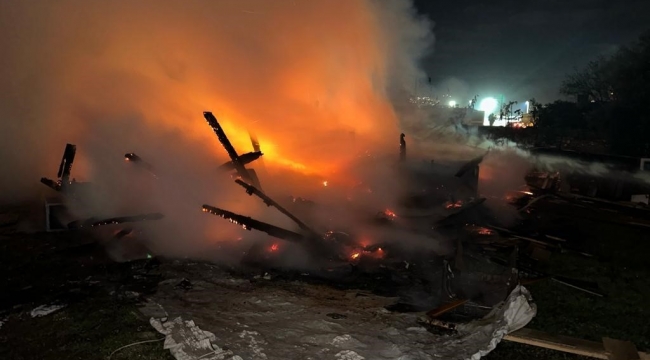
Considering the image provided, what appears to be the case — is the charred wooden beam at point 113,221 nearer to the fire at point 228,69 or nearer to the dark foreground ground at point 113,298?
the dark foreground ground at point 113,298

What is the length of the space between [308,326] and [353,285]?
1.66 metres

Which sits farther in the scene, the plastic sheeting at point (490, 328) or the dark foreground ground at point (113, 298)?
the dark foreground ground at point (113, 298)

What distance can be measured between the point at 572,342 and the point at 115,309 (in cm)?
551

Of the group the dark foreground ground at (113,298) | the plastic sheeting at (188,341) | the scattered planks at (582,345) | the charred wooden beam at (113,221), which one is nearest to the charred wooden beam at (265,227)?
the dark foreground ground at (113,298)

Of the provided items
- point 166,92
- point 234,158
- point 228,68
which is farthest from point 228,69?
point 234,158

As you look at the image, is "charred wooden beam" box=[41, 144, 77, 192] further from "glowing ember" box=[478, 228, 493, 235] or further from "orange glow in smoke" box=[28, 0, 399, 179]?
"glowing ember" box=[478, 228, 493, 235]

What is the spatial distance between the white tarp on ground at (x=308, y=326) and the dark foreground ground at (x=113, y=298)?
0.88 feet

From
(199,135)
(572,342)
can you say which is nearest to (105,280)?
(199,135)

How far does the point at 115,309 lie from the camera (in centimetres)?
521

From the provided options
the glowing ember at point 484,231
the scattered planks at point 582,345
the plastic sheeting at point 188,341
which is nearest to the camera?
the plastic sheeting at point 188,341

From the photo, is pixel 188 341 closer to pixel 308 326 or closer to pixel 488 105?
pixel 308 326

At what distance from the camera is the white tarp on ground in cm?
433

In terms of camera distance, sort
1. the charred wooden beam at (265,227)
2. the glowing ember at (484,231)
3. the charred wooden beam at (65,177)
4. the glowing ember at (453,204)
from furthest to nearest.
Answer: the glowing ember at (453,204) → the glowing ember at (484,231) → the charred wooden beam at (65,177) → the charred wooden beam at (265,227)

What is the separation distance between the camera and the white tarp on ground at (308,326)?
14.2 feet
